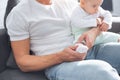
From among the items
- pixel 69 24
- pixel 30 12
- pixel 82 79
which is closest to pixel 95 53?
pixel 69 24

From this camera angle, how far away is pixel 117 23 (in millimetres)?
1747

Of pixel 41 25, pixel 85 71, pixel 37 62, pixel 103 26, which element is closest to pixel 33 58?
pixel 37 62

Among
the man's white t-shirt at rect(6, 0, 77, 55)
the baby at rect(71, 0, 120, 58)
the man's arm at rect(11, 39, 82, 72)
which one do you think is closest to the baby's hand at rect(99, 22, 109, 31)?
the baby at rect(71, 0, 120, 58)

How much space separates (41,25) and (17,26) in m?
0.13

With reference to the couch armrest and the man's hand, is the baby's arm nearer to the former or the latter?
the man's hand

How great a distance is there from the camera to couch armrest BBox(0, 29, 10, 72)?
148 centimetres

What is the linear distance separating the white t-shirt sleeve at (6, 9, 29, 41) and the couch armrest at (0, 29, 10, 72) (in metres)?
0.16

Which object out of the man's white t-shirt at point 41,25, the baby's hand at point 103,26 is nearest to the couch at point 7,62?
A: the man's white t-shirt at point 41,25

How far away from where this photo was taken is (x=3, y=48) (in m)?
1.48

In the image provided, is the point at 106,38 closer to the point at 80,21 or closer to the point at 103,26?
the point at 103,26

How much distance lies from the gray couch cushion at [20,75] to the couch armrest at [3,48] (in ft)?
0.20

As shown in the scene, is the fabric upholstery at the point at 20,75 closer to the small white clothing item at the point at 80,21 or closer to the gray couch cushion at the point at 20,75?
the gray couch cushion at the point at 20,75

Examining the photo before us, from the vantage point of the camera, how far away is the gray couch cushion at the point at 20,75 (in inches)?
52.3

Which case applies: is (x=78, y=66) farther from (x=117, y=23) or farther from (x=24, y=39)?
(x=117, y=23)
